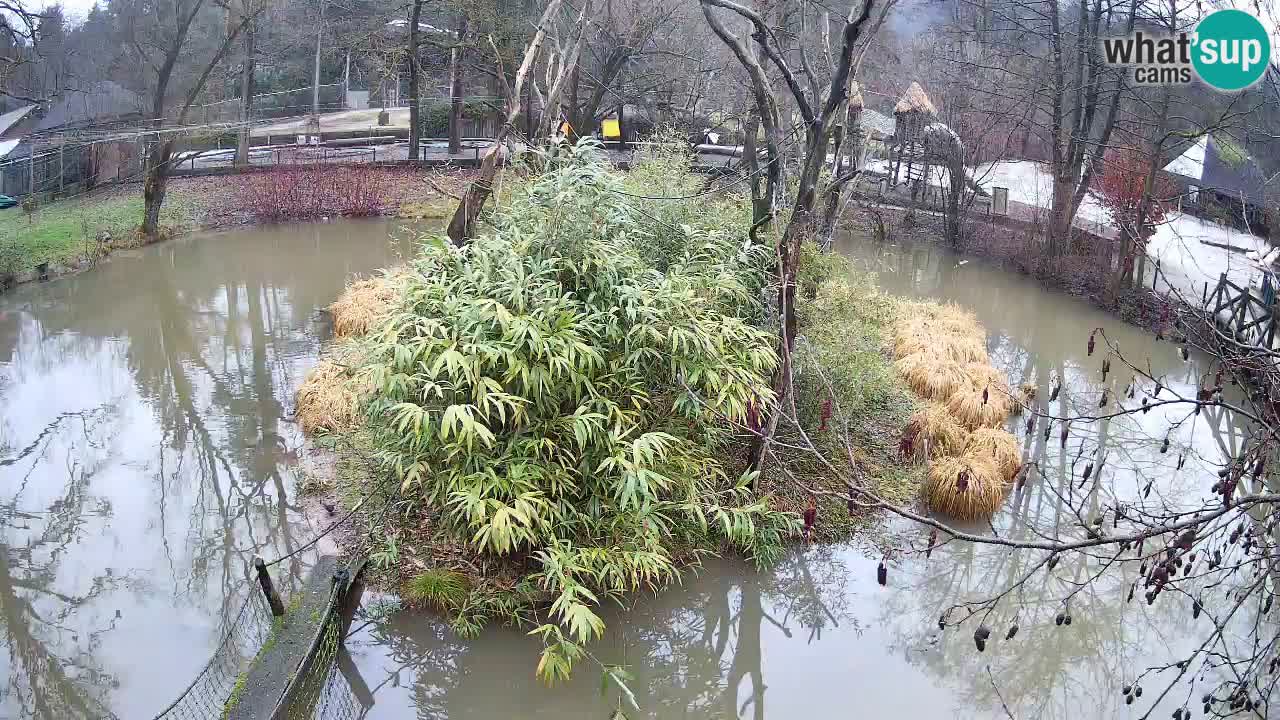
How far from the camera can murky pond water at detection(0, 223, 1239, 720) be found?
5.09m

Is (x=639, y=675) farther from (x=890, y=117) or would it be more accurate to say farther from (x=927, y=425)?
(x=890, y=117)

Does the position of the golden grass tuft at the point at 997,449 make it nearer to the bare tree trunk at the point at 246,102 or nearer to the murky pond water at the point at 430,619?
the murky pond water at the point at 430,619

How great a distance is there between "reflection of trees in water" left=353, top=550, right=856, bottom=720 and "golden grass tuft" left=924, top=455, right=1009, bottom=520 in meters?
1.10

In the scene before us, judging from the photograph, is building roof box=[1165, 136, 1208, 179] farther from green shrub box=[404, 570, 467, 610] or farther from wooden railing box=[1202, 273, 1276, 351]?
green shrub box=[404, 570, 467, 610]

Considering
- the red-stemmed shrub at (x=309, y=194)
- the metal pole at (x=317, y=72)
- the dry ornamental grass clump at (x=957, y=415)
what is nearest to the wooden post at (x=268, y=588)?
the dry ornamental grass clump at (x=957, y=415)

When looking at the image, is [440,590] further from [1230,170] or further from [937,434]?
[1230,170]

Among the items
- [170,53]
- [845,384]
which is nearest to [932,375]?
[845,384]

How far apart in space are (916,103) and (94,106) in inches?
577

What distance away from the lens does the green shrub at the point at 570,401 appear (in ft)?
16.9

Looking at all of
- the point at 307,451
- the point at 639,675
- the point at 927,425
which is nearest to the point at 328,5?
the point at 307,451

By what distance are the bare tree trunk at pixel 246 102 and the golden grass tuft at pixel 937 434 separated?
13.5 metres

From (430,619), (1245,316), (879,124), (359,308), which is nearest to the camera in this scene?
(430,619)

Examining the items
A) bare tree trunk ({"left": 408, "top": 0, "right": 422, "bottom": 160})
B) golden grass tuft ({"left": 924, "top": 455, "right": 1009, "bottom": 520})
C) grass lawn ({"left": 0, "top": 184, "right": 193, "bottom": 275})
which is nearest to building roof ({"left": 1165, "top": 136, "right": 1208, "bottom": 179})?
golden grass tuft ({"left": 924, "top": 455, "right": 1009, "bottom": 520})

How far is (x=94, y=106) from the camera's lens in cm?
1780
